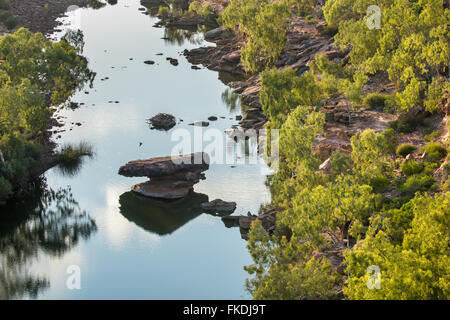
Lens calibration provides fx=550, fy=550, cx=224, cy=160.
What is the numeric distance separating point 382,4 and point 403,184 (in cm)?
4552

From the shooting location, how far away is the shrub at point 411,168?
59.9 meters

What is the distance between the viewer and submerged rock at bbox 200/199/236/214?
6731 centimetres

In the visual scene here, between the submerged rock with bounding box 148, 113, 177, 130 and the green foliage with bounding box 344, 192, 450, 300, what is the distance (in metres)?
51.8

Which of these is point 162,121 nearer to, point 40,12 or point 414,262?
point 414,262

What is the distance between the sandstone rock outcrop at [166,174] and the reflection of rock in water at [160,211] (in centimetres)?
86

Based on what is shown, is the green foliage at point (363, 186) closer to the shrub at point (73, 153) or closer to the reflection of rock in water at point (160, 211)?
the reflection of rock in water at point (160, 211)

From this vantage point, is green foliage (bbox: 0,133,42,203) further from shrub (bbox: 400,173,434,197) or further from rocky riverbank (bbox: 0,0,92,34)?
rocky riverbank (bbox: 0,0,92,34)

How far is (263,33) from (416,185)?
2251 inches

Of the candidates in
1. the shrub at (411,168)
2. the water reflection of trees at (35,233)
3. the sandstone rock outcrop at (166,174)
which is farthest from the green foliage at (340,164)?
the water reflection of trees at (35,233)

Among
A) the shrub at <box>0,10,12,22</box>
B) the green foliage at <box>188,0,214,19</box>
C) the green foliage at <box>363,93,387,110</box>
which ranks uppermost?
the green foliage at <box>188,0,214,19</box>

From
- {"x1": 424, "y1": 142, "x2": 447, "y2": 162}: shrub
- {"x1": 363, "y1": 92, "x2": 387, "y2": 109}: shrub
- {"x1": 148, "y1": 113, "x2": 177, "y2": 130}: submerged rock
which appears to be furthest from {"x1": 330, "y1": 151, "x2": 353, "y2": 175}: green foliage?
{"x1": 148, "y1": 113, "x2": 177, "y2": 130}: submerged rock

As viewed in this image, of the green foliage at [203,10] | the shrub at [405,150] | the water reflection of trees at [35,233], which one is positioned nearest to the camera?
the water reflection of trees at [35,233]

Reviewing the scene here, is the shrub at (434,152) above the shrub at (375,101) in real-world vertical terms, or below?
below

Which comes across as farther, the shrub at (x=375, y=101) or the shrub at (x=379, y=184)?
the shrub at (x=375, y=101)
